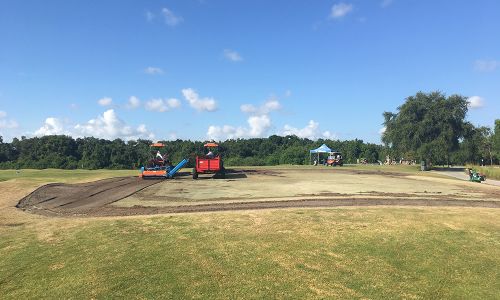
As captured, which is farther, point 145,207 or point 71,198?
point 71,198

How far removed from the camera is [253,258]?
775 cm

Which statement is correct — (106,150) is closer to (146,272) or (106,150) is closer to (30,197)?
(30,197)

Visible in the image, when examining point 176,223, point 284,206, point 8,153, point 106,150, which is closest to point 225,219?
point 176,223

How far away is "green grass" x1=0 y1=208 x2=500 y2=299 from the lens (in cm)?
630

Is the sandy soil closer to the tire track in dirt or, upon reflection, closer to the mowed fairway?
the tire track in dirt

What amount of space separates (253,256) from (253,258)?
0.41ft

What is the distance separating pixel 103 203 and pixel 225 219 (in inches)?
280

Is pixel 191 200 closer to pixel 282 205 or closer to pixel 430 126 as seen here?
pixel 282 205

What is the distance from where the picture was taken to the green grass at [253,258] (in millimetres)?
6297

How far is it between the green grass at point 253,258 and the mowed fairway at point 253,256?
0.02 meters

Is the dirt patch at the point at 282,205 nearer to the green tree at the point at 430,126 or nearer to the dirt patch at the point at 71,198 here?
the dirt patch at the point at 71,198

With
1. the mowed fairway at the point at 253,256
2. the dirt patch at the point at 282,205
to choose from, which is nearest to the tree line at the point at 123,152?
the dirt patch at the point at 282,205

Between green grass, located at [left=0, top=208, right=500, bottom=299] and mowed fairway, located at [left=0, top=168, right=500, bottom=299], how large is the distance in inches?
0.9

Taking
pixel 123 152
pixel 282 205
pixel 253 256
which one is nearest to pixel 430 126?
pixel 282 205
